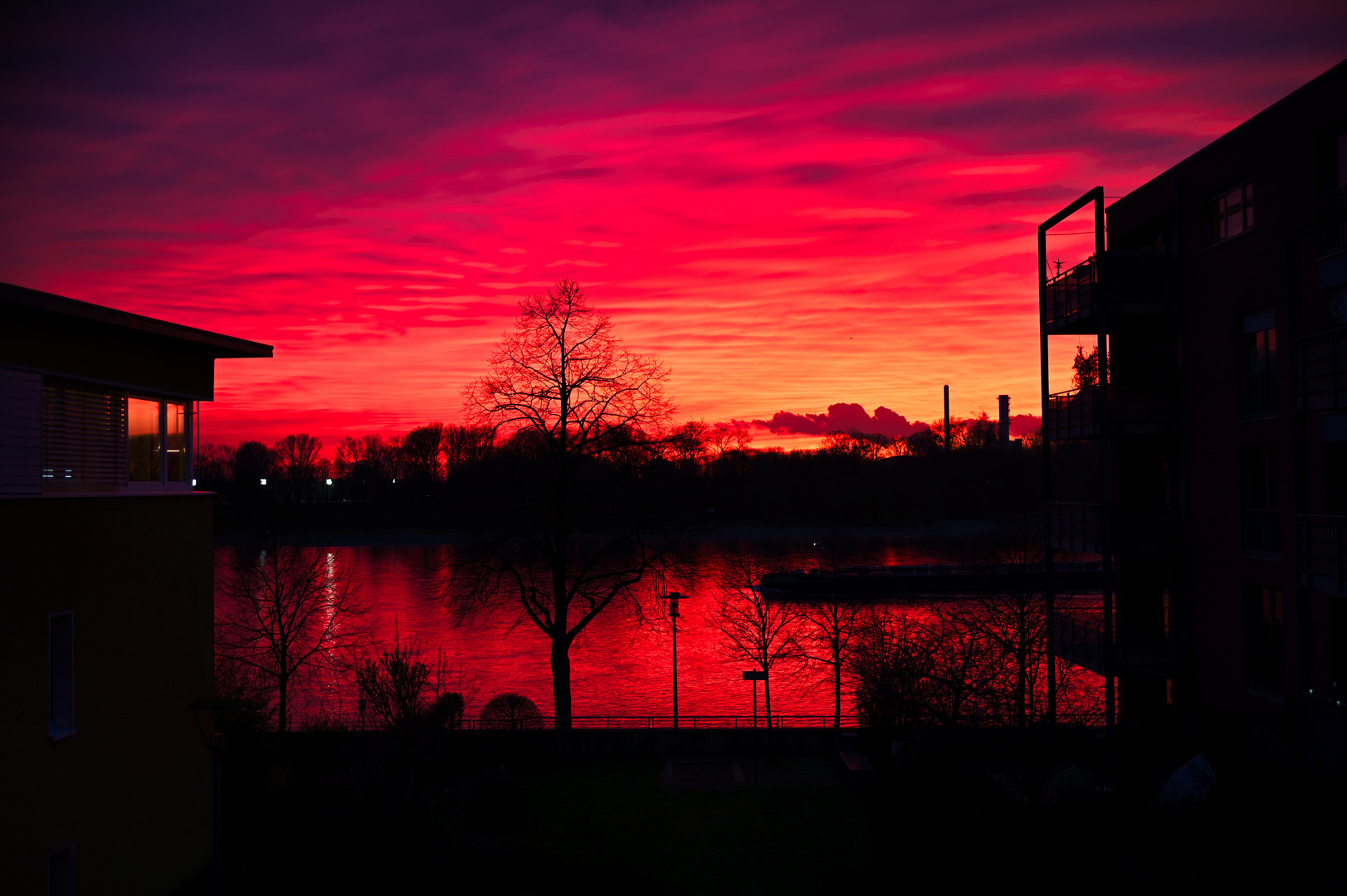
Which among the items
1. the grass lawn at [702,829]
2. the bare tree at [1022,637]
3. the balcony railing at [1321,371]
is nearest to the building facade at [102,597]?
the grass lawn at [702,829]

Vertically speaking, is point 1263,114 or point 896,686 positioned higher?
point 1263,114

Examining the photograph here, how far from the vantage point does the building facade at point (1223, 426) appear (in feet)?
46.7

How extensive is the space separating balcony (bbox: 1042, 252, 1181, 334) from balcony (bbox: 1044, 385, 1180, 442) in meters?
1.61

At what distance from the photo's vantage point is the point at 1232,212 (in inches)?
706

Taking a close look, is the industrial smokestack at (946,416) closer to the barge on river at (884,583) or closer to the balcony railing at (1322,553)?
the barge on river at (884,583)

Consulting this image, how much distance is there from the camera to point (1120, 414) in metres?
20.2

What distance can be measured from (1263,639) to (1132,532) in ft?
11.1

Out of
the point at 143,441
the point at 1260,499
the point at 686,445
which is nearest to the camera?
the point at 143,441

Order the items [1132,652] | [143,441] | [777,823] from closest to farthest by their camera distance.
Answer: [143,441] → [777,823] → [1132,652]

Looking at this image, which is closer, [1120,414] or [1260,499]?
[1260,499]

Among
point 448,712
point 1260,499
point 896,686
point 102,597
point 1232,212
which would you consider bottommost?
point 896,686

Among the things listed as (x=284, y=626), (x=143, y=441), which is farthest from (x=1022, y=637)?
(x=284, y=626)

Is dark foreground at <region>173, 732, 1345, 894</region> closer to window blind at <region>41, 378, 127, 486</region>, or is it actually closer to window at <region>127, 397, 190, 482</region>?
window at <region>127, 397, 190, 482</region>

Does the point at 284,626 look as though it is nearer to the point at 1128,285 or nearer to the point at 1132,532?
the point at 1132,532
